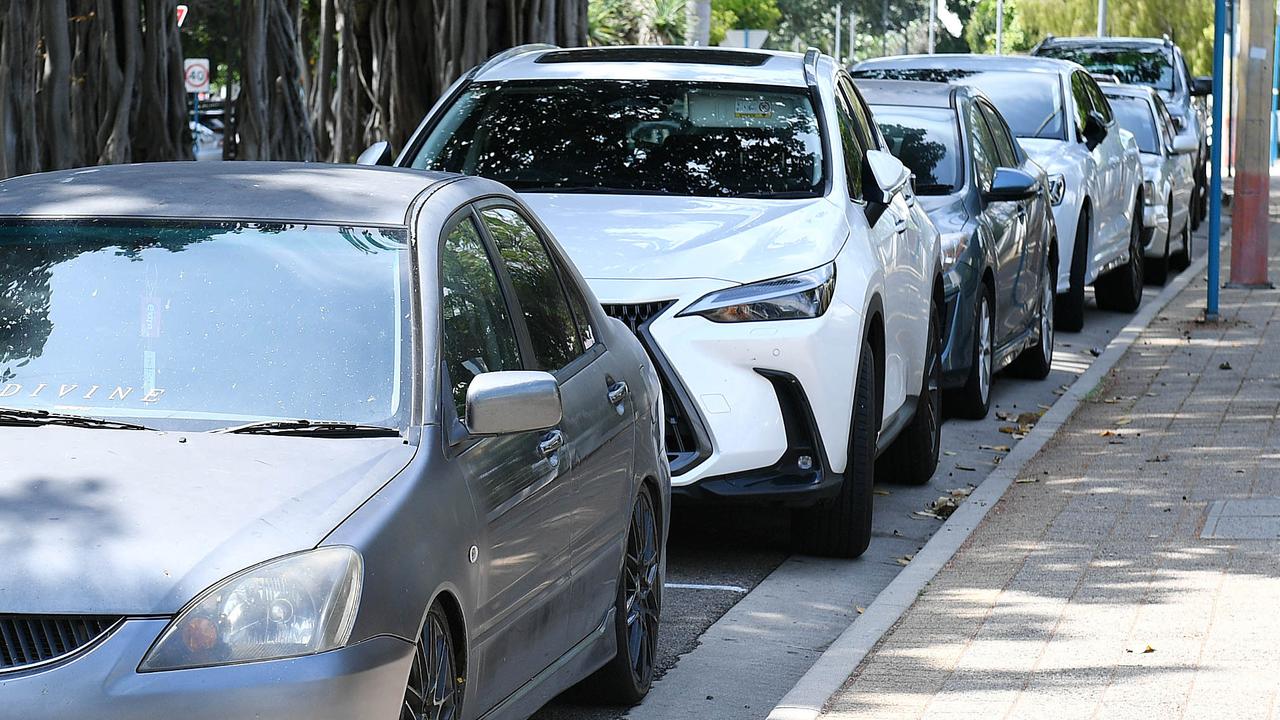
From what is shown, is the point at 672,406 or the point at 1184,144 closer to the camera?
the point at 672,406

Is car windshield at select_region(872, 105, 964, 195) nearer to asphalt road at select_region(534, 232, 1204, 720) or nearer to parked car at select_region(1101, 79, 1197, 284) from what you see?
asphalt road at select_region(534, 232, 1204, 720)

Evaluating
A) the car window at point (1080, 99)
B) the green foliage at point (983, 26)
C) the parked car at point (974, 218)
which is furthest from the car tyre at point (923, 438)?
the green foliage at point (983, 26)

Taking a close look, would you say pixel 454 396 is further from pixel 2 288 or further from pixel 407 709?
pixel 2 288

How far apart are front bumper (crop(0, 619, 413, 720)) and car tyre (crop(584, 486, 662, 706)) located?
1.90m

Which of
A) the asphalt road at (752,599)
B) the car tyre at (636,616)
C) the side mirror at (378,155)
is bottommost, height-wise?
the asphalt road at (752,599)

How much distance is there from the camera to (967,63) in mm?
15609

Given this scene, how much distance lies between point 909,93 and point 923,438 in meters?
3.39

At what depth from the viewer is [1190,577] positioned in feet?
22.8

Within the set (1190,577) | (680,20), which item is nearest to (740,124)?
(1190,577)

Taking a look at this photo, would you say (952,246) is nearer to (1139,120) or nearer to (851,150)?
(851,150)

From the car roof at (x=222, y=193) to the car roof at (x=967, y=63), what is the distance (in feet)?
32.9

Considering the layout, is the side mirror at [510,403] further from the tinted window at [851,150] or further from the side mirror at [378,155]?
the tinted window at [851,150]

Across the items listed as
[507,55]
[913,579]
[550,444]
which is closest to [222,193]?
[550,444]

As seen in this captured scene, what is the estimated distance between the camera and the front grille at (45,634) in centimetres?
354
